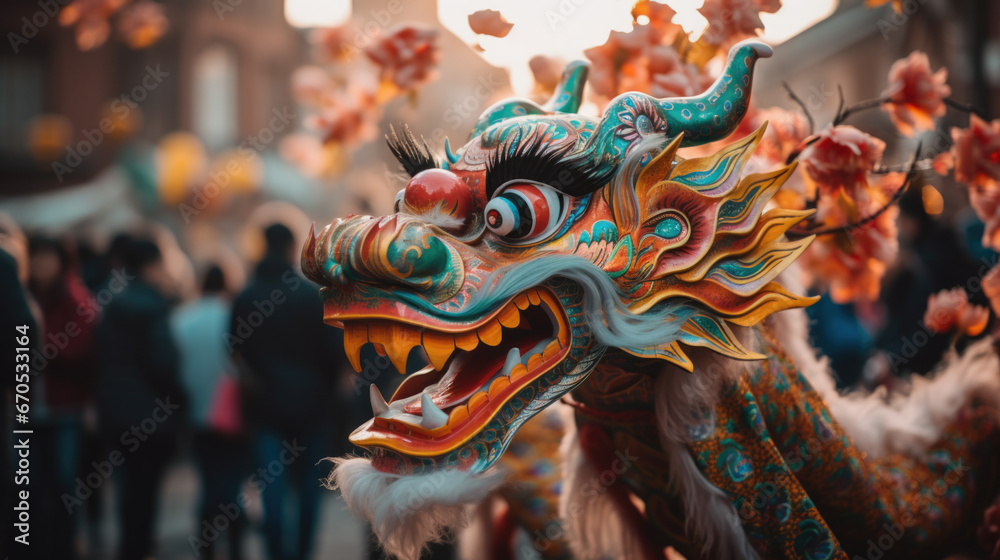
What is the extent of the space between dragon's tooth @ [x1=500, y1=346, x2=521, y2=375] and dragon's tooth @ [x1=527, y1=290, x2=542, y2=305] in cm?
11

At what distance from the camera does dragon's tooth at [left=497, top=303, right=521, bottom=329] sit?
164cm

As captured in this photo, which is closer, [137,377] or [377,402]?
[377,402]

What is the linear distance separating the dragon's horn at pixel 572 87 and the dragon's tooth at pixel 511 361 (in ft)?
2.70

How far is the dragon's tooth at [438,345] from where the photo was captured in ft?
5.21

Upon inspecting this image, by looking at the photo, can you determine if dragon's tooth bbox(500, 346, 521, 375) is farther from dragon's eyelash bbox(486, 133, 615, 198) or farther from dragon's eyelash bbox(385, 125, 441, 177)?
dragon's eyelash bbox(385, 125, 441, 177)

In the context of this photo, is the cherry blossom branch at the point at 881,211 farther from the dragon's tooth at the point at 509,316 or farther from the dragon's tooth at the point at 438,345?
the dragon's tooth at the point at 438,345

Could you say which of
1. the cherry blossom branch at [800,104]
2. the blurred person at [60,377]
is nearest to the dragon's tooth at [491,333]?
the cherry blossom branch at [800,104]

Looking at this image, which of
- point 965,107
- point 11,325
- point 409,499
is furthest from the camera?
point 11,325

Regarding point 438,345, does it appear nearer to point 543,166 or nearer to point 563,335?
point 563,335

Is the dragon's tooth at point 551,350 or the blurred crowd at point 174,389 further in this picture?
the blurred crowd at point 174,389

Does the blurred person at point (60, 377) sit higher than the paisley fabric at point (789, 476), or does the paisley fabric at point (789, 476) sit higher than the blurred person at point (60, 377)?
the blurred person at point (60, 377)

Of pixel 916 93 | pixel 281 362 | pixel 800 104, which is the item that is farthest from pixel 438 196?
pixel 281 362

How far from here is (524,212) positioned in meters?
1.67

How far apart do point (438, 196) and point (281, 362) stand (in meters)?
3.09
